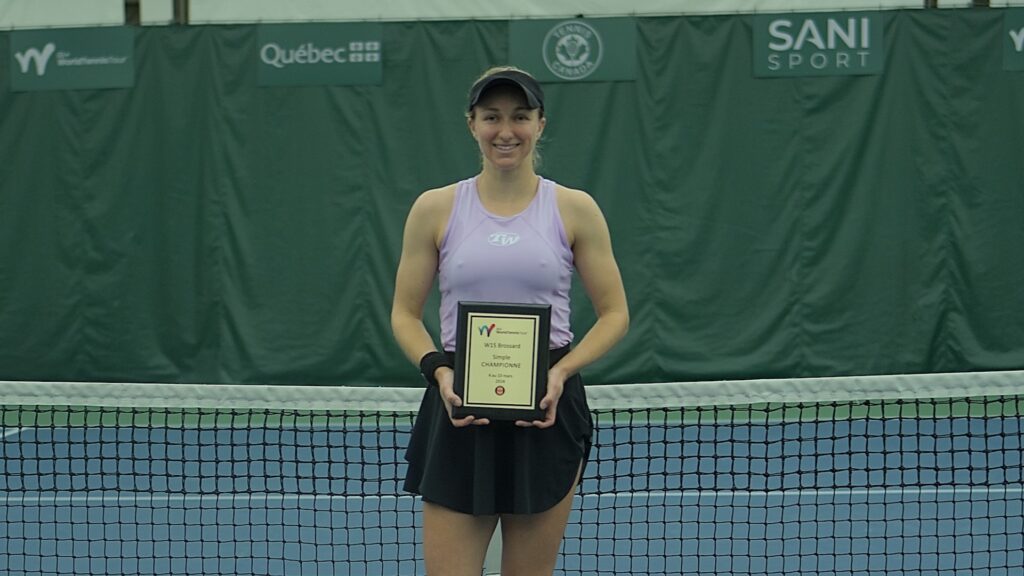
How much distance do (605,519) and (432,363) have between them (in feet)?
11.1

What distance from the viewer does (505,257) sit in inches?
81.9

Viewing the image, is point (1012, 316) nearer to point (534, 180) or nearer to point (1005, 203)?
point (1005, 203)

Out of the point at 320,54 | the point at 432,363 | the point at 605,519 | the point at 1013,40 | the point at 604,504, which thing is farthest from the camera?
the point at 320,54

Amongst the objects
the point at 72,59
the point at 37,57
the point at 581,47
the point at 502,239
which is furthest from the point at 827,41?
the point at 502,239

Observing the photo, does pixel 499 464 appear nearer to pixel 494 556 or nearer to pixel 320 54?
pixel 494 556

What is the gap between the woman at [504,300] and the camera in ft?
6.86

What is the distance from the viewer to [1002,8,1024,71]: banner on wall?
812 cm

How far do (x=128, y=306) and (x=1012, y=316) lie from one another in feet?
19.1

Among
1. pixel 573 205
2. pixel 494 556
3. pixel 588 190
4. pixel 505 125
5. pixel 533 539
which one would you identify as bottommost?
pixel 494 556

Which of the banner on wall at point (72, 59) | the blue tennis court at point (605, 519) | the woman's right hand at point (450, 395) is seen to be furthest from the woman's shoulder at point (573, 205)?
the banner on wall at point (72, 59)

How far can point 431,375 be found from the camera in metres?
2.12

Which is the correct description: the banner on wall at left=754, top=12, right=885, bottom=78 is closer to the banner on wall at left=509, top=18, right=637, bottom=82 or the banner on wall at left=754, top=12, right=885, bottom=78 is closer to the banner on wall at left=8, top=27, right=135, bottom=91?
the banner on wall at left=509, top=18, right=637, bottom=82

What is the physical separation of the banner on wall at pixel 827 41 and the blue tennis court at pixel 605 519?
2.72 meters

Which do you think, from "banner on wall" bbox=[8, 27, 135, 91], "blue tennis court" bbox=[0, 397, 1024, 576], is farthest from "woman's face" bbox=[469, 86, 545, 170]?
"banner on wall" bbox=[8, 27, 135, 91]
